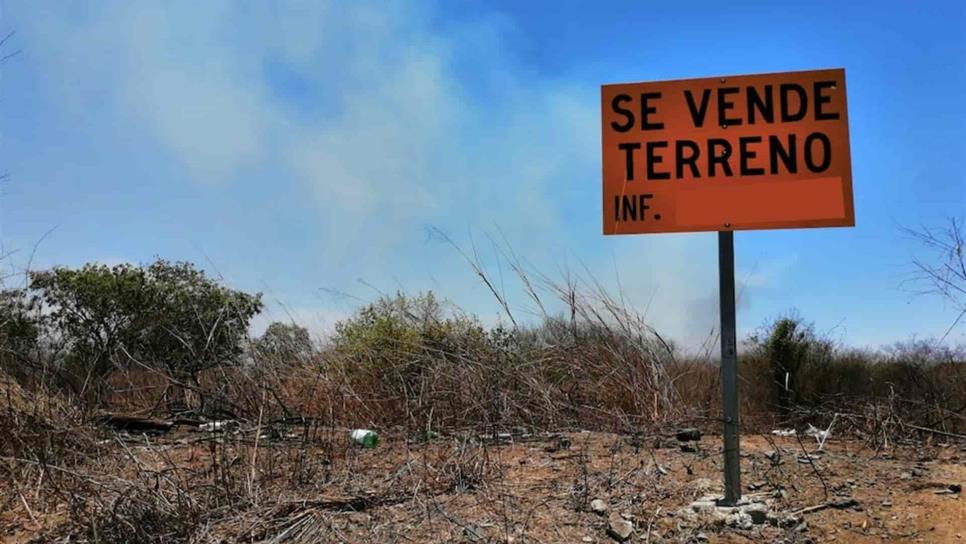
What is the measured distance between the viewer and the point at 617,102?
329cm

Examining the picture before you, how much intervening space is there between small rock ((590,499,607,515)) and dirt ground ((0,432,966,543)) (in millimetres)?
22

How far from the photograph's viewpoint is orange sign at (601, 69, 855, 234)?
9.98 ft

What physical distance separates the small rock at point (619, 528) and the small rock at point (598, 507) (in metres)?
0.09

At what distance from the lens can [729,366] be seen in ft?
10.2

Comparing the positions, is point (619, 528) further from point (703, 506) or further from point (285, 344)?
point (285, 344)

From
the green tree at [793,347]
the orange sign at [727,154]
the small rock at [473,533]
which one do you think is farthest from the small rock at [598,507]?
the green tree at [793,347]

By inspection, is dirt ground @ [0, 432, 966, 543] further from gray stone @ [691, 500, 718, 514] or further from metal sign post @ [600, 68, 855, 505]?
metal sign post @ [600, 68, 855, 505]

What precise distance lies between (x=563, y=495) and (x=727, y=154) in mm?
1809

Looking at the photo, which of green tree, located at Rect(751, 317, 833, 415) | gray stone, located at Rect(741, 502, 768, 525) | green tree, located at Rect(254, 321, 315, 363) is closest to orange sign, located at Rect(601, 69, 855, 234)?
gray stone, located at Rect(741, 502, 768, 525)

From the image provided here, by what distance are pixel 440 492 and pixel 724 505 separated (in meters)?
1.33

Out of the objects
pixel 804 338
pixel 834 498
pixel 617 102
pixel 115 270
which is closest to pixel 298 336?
pixel 617 102

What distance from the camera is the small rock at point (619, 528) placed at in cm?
272

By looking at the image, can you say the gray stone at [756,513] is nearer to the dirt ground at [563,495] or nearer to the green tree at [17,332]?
the dirt ground at [563,495]

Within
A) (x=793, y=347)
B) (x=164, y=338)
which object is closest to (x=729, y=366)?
(x=164, y=338)
